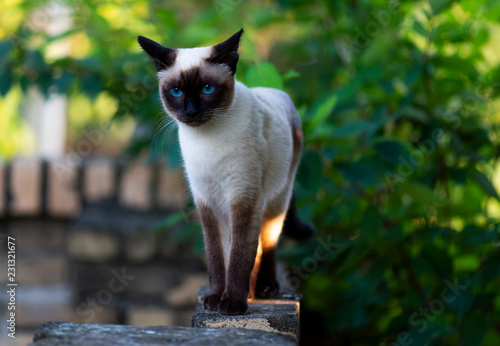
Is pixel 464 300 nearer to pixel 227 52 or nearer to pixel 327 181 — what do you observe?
pixel 327 181

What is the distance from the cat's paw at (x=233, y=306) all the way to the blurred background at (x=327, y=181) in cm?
64

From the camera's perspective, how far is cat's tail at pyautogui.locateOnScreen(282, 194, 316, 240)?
2312 millimetres

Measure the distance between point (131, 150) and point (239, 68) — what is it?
110 centimetres

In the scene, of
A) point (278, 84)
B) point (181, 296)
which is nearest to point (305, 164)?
point (278, 84)

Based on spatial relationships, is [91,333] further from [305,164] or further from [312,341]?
[312,341]

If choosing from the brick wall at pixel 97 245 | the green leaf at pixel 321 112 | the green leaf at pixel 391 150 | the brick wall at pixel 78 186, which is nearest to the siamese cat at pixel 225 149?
the green leaf at pixel 321 112

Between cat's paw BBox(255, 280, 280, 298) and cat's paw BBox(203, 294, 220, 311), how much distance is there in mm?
254

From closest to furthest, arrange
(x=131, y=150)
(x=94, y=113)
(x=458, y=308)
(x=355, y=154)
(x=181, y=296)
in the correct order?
(x=458, y=308) → (x=355, y=154) → (x=131, y=150) → (x=181, y=296) → (x=94, y=113)

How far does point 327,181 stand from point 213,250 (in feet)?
3.56

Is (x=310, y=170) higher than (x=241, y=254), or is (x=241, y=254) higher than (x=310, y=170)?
(x=310, y=170)

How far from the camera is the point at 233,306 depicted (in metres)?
1.71

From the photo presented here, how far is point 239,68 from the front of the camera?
2.40 metres

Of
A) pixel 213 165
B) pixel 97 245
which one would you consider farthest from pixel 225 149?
pixel 97 245

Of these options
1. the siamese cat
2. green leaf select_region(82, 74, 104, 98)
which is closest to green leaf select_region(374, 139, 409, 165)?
the siamese cat
